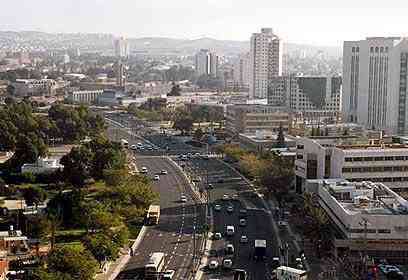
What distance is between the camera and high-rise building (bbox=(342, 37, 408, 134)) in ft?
88.6

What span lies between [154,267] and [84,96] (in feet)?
114

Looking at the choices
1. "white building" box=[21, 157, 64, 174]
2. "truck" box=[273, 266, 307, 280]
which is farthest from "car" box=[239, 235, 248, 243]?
"white building" box=[21, 157, 64, 174]

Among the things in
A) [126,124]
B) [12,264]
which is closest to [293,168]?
[12,264]

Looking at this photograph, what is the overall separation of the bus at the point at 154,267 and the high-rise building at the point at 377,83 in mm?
17308

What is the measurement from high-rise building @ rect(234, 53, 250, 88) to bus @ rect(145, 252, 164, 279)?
39.4 meters

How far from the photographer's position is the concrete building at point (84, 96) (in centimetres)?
4414

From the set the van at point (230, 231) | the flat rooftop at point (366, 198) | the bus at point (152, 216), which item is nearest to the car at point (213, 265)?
the van at point (230, 231)

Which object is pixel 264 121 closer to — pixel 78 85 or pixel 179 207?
pixel 179 207

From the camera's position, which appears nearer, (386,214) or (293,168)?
(386,214)

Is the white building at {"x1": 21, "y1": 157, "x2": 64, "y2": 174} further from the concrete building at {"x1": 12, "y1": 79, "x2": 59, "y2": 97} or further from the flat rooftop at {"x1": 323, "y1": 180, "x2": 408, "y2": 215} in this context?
the concrete building at {"x1": 12, "y1": 79, "x2": 59, "y2": 97}

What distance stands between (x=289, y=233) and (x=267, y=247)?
1.18m

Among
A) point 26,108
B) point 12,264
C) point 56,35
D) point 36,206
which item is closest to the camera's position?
point 12,264

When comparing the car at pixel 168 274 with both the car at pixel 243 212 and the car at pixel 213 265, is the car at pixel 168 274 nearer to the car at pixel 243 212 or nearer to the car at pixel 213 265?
the car at pixel 213 265

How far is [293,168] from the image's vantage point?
61.8 feet
